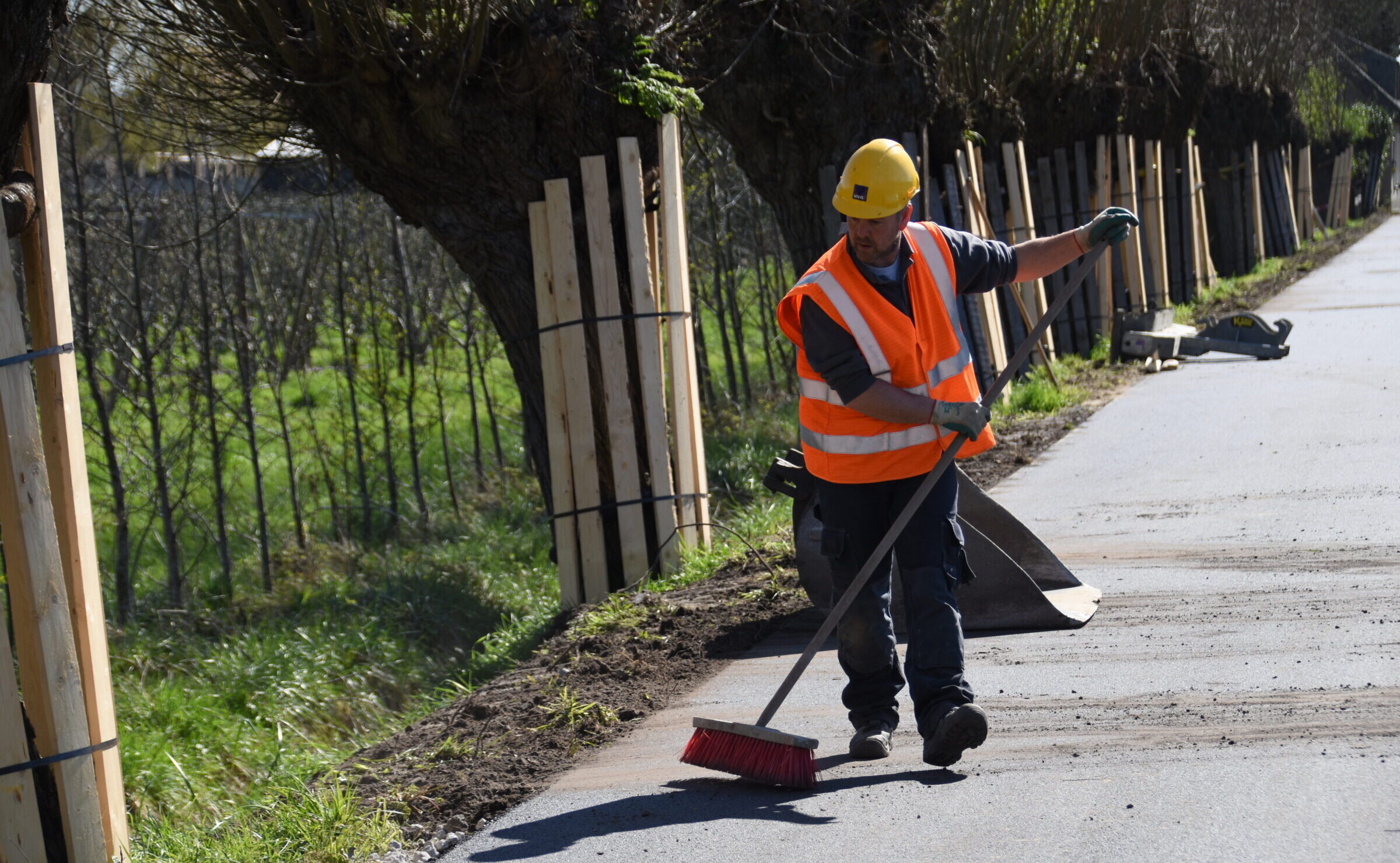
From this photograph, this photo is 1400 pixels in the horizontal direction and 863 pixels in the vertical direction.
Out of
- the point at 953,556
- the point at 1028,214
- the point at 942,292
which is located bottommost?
the point at 953,556

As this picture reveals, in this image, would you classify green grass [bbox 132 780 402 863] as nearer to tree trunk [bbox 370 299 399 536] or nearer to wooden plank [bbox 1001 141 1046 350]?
tree trunk [bbox 370 299 399 536]

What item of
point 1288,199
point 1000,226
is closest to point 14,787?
point 1000,226

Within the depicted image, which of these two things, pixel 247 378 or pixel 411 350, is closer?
pixel 247 378

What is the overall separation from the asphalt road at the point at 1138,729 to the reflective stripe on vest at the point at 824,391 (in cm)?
118

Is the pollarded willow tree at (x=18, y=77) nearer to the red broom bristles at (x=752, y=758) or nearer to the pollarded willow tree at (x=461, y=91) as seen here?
the red broom bristles at (x=752, y=758)

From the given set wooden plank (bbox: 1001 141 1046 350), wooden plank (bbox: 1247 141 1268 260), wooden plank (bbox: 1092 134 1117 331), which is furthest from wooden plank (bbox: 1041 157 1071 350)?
wooden plank (bbox: 1247 141 1268 260)

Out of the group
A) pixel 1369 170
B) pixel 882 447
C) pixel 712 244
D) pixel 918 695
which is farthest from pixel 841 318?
pixel 1369 170

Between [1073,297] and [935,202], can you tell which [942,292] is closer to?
[935,202]

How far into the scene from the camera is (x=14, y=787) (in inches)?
162

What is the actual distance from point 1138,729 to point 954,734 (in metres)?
0.78

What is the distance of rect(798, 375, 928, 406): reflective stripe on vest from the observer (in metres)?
4.46

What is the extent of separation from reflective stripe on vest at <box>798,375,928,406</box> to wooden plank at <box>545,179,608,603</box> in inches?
128

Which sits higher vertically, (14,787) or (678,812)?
(14,787)

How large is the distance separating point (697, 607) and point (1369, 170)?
61240 millimetres
